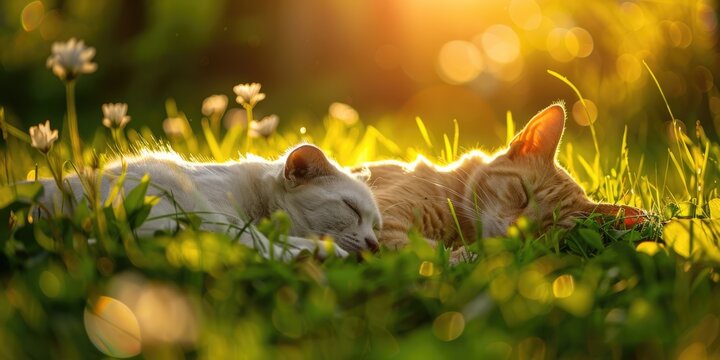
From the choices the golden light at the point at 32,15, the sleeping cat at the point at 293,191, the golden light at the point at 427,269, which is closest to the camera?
the golden light at the point at 427,269

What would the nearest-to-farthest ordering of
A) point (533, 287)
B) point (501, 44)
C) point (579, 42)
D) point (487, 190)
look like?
point (533, 287) → point (487, 190) → point (579, 42) → point (501, 44)

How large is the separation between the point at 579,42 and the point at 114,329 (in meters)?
5.64

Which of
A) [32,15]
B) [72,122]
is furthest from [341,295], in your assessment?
[32,15]

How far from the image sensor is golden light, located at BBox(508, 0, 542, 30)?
6859 mm

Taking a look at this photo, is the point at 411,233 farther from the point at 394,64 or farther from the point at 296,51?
the point at 394,64

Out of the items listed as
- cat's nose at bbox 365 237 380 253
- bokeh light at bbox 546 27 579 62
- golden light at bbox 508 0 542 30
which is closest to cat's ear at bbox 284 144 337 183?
cat's nose at bbox 365 237 380 253

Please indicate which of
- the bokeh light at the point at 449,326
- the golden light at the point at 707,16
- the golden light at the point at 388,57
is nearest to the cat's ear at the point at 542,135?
the bokeh light at the point at 449,326

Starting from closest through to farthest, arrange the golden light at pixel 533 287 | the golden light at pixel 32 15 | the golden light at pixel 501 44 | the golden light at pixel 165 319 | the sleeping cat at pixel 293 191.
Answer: the golden light at pixel 165 319, the golden light at pixel 533 287, the sleeping cat at pixel 293 191, the golden light at pixel 32 15, the golden light at pixel 501 44

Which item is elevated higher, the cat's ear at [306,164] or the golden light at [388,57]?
the cat's ear at [306,164]

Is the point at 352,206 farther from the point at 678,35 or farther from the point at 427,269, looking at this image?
the point at 678,35

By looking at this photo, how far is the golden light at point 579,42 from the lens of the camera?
20.4 feet

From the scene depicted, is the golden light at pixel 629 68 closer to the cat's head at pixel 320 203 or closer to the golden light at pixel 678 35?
the golden light at pixel 678 35

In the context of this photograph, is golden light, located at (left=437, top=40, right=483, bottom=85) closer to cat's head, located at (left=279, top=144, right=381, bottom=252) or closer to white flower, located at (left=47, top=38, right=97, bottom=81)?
cat's head, located at (left=279, top=144, right=381, bottom=252)

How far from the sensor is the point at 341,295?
5.21ft
